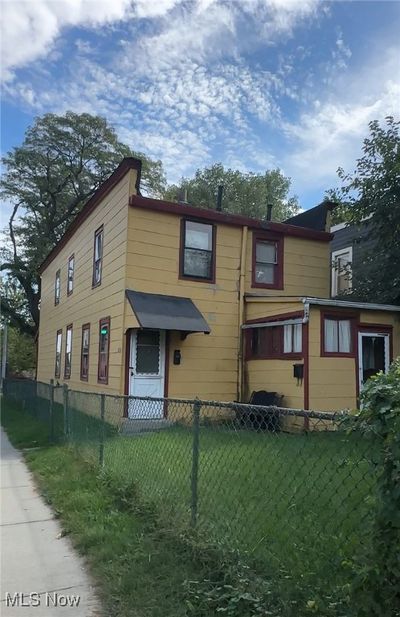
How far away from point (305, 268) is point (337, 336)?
3.81 m

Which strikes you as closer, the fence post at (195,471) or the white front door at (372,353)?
the fence post at (195,471)

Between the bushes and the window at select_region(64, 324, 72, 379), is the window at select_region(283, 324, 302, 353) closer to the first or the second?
the bushes

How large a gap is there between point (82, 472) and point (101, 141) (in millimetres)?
27188

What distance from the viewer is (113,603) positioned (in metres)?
3.31

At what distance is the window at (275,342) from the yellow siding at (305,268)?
1516mm

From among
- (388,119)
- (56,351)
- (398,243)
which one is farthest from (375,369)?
(56,351)

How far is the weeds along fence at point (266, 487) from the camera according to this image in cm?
293

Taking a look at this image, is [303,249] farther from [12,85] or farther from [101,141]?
[101,141]

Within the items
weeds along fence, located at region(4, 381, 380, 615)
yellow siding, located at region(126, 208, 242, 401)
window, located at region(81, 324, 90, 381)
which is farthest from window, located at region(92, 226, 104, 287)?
weeds along fence, located at region(4, 381, 380, 615)

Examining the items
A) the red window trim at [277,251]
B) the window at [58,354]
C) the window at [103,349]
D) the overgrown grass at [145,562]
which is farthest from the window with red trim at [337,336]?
the window at [58,354]

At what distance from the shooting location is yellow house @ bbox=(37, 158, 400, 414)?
10.8 meters

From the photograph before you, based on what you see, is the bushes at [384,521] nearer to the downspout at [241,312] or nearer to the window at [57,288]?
the downspout at [241,312]

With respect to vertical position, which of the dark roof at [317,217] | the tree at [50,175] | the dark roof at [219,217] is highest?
the tree at [50,175]

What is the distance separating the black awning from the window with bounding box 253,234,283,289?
2.41 m
